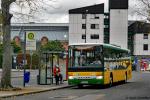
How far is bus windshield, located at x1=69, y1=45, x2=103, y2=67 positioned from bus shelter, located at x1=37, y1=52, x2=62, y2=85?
3964 mm

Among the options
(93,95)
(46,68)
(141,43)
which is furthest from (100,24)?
(93,95)

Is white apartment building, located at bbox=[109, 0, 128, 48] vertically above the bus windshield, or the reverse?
white apartment building, located at bbox=[109, 0, 128, 48]

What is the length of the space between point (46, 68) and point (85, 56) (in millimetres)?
4797

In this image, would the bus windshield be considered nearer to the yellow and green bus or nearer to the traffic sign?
the yellow and green bus

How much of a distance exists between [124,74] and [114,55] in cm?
575

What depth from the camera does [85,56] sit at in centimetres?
3378

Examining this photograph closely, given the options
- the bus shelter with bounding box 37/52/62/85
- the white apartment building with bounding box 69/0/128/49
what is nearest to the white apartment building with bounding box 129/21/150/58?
the white apartment building with bounding box 69/0/128/49

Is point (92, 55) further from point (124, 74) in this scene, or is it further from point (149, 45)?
point (149, 45)

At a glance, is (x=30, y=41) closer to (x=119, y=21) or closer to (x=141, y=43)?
(x=119, y=21)

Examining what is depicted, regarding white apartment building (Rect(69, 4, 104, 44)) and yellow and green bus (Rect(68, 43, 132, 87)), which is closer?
yellow and green bus (Rect(68, 43, 132, 87))

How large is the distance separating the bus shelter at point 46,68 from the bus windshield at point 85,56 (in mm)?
3964

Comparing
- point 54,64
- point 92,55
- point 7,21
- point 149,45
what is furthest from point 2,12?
point 149,45

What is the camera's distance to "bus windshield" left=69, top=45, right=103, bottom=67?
33.5m

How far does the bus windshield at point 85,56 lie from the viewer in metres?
33.5
